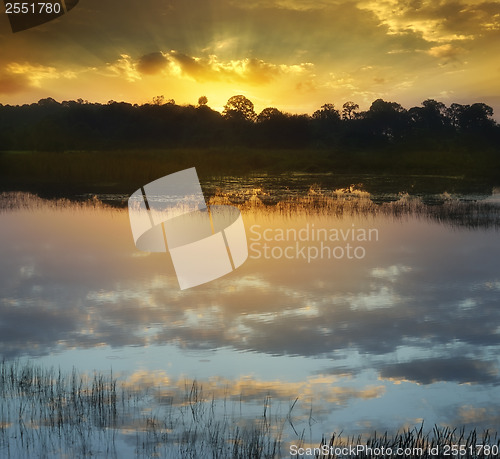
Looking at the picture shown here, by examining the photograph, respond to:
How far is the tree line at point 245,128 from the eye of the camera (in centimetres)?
6425

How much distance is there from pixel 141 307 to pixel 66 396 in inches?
175

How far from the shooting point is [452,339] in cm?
932

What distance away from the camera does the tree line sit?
211 ft

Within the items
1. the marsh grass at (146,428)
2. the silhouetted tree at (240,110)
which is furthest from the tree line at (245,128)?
the marsh grass at (146,428)

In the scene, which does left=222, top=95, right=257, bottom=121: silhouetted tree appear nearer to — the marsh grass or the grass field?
the grass field

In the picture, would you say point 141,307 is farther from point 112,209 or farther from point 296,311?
point 112,209

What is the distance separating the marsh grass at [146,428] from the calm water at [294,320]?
157 mm

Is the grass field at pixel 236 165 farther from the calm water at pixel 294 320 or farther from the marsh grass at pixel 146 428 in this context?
the marsh grass at pixel 146 428

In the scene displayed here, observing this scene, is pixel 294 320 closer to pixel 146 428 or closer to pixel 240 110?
pixel 146 428

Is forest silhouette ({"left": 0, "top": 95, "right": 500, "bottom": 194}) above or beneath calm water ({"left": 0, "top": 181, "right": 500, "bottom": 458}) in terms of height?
above

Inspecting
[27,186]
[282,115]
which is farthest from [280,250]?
[282,115]

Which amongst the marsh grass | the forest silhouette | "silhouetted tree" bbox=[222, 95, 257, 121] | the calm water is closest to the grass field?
the forest silhouette

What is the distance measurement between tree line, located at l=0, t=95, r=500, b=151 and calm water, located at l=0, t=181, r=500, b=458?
46.1 meters

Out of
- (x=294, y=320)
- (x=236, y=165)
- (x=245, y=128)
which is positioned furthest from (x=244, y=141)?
(x=294, y=320)
